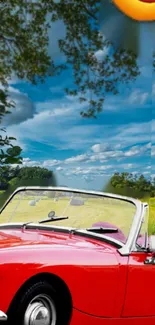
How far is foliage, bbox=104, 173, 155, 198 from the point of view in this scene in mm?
6578

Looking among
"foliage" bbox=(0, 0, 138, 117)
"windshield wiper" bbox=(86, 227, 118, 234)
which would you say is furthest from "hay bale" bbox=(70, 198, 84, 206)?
"foliage" bbox=(0, 0, 138, 117)

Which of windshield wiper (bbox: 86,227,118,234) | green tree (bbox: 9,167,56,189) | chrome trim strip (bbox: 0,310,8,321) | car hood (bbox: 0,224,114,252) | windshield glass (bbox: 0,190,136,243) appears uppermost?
green tree (bbox: 9,167,56,189)

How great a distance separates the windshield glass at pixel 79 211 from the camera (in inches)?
112

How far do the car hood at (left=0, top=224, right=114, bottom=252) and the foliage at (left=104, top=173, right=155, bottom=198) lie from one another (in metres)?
3.74

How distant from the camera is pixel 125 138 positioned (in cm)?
682

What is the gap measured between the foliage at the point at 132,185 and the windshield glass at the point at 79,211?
3.51m

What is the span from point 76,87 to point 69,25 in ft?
2.60

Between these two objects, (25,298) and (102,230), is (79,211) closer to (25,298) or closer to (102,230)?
(102,230)

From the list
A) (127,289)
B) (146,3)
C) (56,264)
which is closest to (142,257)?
(127,289)

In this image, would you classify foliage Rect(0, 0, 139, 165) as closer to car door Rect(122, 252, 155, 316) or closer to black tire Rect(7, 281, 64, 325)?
car door Rect(122, 252, 155, 316)

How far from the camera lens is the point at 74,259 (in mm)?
2463

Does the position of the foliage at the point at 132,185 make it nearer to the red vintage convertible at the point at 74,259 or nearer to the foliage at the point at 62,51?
the foliage at the point at 62,51

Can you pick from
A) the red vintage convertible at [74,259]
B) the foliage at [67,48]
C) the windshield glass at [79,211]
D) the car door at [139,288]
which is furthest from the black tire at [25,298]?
the foliage at [67,48]

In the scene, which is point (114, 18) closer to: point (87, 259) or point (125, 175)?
point (125, 175)
